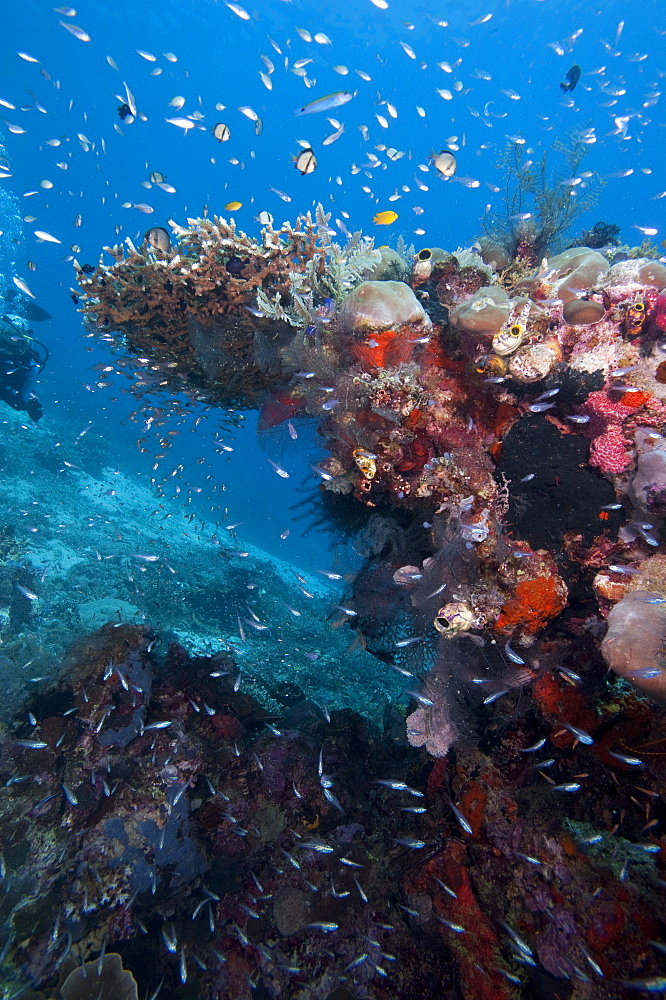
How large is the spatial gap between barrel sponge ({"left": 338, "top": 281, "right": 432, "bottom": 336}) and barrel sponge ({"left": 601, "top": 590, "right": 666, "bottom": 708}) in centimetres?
394

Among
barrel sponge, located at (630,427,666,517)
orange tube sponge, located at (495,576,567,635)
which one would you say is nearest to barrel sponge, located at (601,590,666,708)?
orange tube sponge, located at (495,576,567,635)

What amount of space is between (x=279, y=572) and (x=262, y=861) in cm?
1775

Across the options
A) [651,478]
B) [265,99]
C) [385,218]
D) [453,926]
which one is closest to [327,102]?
[385,218]

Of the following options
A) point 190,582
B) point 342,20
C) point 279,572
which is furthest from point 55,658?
point 342,20

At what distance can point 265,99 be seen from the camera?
245 feet

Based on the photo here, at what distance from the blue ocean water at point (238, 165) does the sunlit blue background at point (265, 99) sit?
406mm

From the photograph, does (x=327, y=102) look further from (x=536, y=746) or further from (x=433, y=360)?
(x=536, y=746)

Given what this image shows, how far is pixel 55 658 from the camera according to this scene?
7.15 meters

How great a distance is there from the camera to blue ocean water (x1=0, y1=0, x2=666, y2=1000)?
11.8 m

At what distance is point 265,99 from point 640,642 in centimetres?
10311

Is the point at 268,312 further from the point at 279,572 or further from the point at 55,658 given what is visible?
the point at 279,572

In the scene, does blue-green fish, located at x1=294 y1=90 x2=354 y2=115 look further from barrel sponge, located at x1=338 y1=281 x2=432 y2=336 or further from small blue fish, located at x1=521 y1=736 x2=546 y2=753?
small blue fish, located at x1=521 y1=736 x2=546 y2=753

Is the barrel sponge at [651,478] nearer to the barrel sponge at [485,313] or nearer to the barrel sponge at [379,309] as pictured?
the barrel sponge at [485,313]

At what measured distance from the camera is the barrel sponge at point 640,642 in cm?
338
